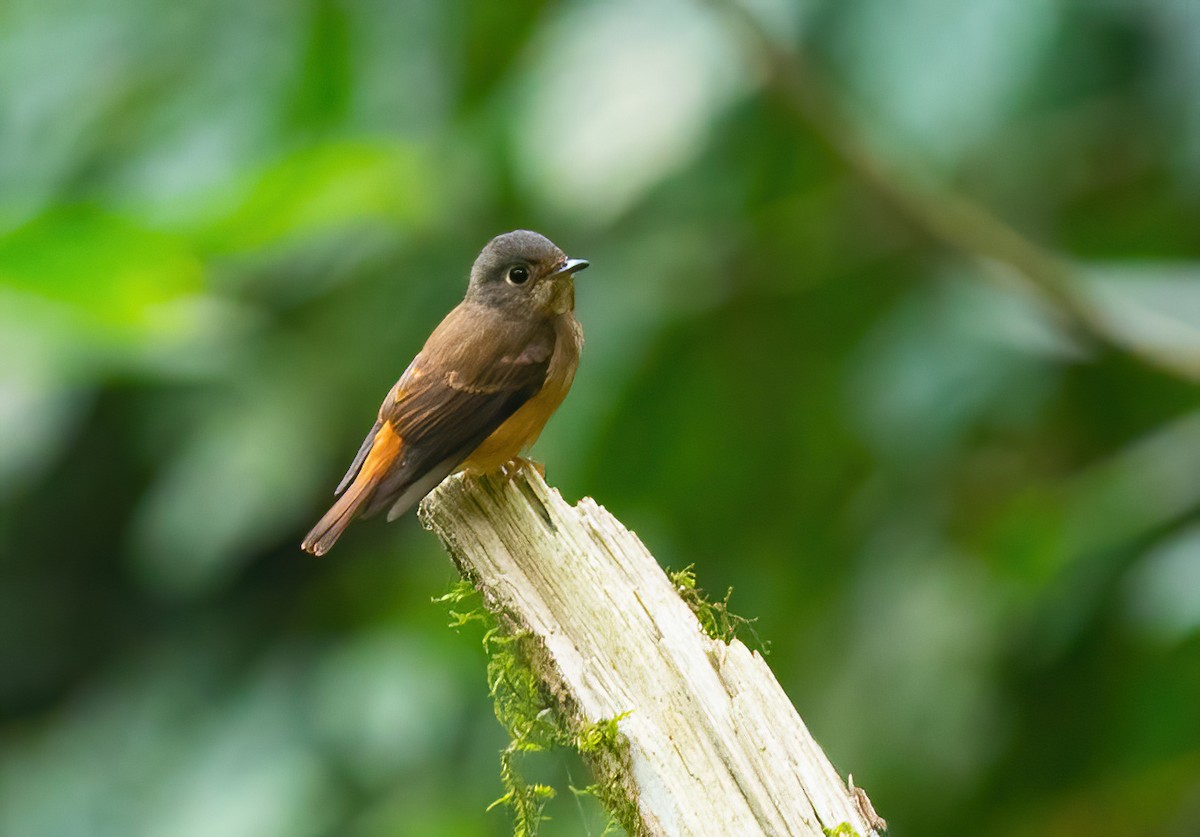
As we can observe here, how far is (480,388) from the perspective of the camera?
12.0 feet

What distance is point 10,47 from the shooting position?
596 cm

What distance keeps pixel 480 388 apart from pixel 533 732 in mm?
1035

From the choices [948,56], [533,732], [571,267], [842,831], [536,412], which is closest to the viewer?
[842,831]

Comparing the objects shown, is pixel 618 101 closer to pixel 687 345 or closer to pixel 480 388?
pixel 687 345

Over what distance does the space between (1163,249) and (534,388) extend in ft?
8.12

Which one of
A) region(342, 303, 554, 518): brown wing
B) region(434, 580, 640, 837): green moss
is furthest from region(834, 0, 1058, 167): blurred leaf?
region(434, 580, 640, 837): green moss

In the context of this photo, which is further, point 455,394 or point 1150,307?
point 1150,307

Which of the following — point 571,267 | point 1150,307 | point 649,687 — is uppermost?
point 571,267

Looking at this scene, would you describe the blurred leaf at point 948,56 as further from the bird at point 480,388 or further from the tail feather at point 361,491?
the tail feather at point 361,491

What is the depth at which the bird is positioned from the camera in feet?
11.3

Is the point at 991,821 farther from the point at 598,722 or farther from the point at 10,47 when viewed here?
the point at 10,47

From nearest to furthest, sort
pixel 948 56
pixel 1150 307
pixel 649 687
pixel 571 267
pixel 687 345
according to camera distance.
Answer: pixel 649 687 < pixel 571 267 < pixel 948 56 < pixel 1150 307 < pixel 687 345

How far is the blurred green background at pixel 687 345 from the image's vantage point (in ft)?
13.8

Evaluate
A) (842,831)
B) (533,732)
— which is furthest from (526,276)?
(842,831)
